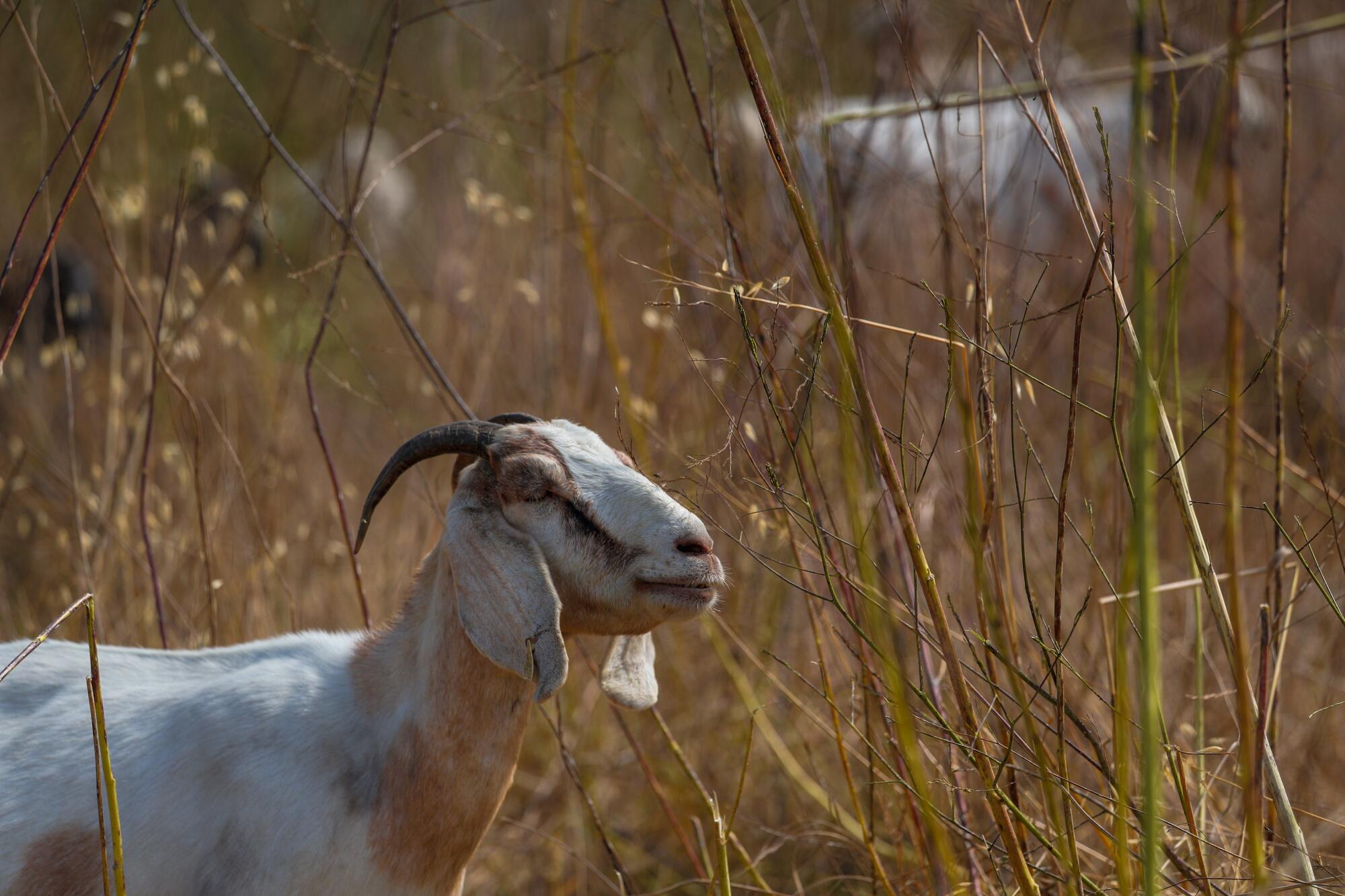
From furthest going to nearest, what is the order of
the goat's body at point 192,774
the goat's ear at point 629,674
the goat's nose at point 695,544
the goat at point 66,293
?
the goat at point 66,293 < the goat's ear at point 629,674 < the goat's body at point 192,774 < the goat's nose at point 695,544

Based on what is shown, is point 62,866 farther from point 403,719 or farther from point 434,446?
point 434,446

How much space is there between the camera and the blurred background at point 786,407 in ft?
6.82

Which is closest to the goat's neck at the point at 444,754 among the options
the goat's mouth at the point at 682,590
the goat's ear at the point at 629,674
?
the goat's ear at the point at 629,674

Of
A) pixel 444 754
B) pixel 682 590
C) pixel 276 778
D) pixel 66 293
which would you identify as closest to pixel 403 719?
pixel 444 754

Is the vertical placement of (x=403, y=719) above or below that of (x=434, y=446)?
below

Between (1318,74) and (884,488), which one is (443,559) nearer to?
(884,488)

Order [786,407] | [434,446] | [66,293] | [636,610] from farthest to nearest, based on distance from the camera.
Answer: [66,293]
[434,446]
[636,610]
[786,407]

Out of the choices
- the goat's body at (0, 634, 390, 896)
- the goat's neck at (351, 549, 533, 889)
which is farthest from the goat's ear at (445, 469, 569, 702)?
the goat's body at (0, 634, 390, 896)

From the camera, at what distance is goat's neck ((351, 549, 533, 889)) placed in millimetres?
2174

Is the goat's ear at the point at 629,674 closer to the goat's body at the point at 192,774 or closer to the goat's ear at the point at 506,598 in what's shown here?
the goat's ear at the point at 506,598

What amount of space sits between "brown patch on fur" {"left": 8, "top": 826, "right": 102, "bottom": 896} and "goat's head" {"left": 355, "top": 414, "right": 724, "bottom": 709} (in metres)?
0.75

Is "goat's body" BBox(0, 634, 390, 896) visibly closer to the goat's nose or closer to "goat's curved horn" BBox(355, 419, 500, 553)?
"goat's curved horn" BBox(355, 419, 500, 553)

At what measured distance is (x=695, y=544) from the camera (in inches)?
80.0

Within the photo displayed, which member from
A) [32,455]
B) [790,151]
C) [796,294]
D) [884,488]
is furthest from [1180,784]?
[32,455]
